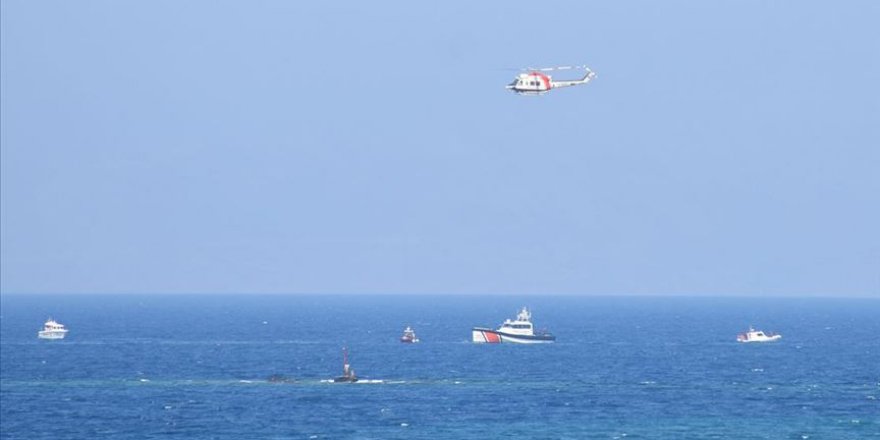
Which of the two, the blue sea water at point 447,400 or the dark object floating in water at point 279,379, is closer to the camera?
the blue sea water at point 447,400

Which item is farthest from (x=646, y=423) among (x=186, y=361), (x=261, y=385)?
(x=186, y=361)

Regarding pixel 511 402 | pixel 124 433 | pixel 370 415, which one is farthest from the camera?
pixel 511 402

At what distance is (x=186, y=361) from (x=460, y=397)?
2635 inches

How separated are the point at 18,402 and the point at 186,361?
56.8m

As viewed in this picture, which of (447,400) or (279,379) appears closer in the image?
(447,400)

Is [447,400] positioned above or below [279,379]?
below

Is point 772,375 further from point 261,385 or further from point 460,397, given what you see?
point 261,385

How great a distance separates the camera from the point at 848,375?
170 meters

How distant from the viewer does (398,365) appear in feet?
609

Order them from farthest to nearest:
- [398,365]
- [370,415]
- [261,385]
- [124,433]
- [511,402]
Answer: [398,365]
[261,385]
[511,402]
[370,415]
[124,433]

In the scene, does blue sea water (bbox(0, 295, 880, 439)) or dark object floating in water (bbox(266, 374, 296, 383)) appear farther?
dark object floating in water (bbox(266, 374, 296, 383))

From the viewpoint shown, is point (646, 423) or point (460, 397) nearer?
point (646, 423)

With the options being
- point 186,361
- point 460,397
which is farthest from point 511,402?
point 186,361

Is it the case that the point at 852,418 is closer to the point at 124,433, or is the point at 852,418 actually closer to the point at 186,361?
the point at 124,433
